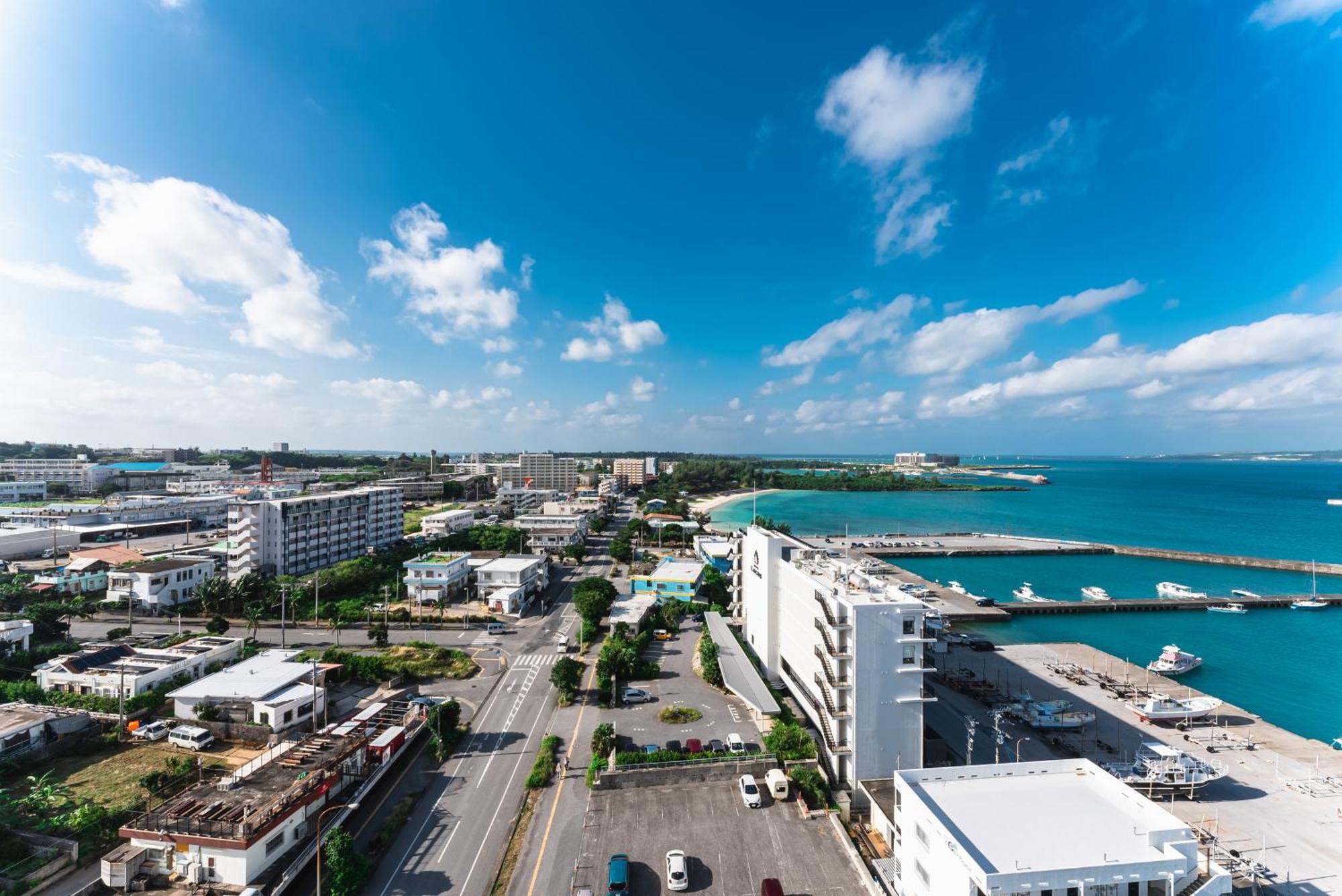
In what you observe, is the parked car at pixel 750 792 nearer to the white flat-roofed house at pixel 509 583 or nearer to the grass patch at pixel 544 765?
the grass patch at pixel 544 765

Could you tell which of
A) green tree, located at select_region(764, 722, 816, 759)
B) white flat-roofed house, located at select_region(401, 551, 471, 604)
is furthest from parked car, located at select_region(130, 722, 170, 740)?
green tree, located at select_region(764, 722, 816, 759)

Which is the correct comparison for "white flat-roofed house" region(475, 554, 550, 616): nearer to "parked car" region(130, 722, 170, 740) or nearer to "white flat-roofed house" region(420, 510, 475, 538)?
"parked car" region(130, 722, 170, 740)

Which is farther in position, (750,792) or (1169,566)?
(1169,566)

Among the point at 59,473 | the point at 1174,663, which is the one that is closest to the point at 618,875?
the point at 1174,663

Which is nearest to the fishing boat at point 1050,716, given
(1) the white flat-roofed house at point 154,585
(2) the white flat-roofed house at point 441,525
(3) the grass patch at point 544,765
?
(3) the grass patch at point 544,765

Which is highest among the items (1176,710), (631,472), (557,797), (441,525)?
(631,472)

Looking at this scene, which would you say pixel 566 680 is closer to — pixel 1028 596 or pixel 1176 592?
pixel 1028 596

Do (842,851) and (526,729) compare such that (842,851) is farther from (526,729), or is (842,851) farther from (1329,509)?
(1329,509)
